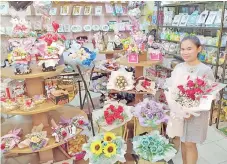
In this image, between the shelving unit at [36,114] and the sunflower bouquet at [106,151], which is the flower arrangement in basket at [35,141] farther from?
the sunflower bouquet at [106,151]

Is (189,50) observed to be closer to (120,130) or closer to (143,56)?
(143,56)

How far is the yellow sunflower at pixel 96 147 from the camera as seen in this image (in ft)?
6.42

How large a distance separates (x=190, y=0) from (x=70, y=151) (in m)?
2.99

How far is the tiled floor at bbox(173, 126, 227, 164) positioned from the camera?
245 centimetres

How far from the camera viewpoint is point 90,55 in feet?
8.95

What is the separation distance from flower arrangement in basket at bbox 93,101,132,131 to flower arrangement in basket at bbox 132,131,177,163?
314 mm

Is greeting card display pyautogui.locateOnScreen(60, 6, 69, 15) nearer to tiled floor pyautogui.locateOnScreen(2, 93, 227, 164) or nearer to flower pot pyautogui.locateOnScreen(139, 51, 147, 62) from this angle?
flower pot pyautogui.locateOnScreen(139, 51, 147, 62)

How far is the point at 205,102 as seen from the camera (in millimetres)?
1754

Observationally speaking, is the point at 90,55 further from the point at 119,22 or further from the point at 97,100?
the point at 119,22

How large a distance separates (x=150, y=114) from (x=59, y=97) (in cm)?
93

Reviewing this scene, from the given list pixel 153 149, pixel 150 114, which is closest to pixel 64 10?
pixel 150 114

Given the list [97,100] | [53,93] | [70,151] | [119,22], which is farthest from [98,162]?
[119,22]

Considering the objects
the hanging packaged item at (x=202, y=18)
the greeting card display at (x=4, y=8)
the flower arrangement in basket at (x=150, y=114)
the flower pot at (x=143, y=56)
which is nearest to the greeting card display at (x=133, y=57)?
the flower pot at (x=143, y=56)

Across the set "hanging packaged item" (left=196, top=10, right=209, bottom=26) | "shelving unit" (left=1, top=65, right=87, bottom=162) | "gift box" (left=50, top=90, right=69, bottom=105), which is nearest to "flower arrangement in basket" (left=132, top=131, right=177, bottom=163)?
"shelving unit" (left=1, top=65, right=87, bottom=162)
